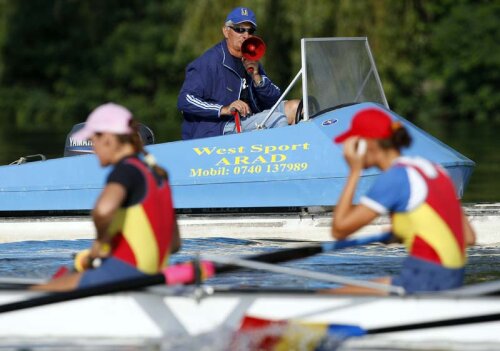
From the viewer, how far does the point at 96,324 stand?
674 cm

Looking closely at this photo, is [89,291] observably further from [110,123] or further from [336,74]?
[336,74]

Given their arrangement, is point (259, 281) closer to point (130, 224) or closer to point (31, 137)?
point (130, 224)

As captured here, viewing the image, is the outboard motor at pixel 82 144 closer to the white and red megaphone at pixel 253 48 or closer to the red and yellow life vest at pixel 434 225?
the white and red megaphone at pixel 253 48

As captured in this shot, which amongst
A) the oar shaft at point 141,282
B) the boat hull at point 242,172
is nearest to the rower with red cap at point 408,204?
the oar shaft at point 141,282

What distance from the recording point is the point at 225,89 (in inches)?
448

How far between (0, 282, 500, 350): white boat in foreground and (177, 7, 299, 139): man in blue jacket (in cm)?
461

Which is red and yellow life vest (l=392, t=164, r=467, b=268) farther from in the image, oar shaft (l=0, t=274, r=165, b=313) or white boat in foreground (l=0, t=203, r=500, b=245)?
white boat in foreground (l=0, t=203, r=500, b=245)

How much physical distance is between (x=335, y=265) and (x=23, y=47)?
115 feet

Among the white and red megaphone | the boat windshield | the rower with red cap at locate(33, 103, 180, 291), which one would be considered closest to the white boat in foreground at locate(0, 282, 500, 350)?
the rower with red cap at locate(33, 103, 180, 291)

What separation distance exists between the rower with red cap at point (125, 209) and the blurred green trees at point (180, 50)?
2159 cm

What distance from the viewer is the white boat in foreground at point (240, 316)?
21.0ft

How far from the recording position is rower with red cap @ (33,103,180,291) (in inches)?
249

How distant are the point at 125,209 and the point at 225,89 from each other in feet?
16.8

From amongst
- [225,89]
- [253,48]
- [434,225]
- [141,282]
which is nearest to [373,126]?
[434,225]
